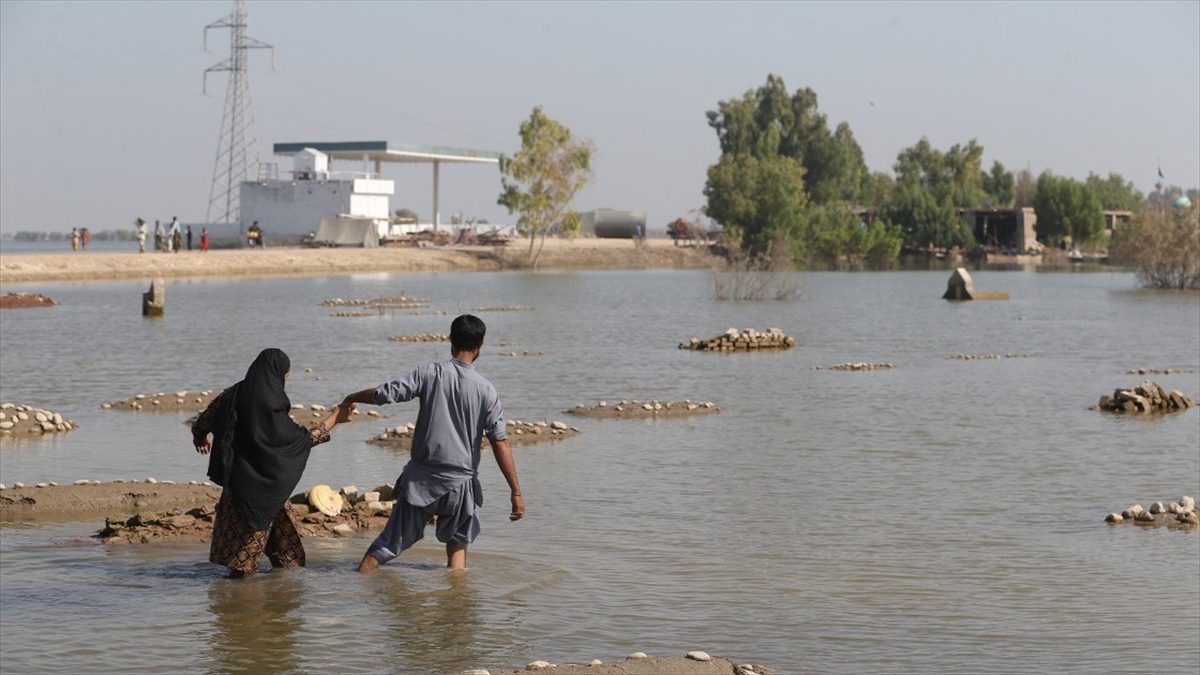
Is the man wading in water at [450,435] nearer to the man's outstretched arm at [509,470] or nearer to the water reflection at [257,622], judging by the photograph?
the man's outstretched arm at [509,470]

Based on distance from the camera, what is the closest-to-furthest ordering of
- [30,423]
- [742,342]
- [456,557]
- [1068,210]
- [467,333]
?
1. [467,333]
2. [456,557]
3. [30,423]
4. [742,342]
5. [1068,210]

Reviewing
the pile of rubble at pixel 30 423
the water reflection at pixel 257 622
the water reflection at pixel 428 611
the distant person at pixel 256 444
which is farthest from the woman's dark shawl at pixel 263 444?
the pile of rubble at pixel 30 423

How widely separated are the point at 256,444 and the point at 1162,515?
7.62 metres

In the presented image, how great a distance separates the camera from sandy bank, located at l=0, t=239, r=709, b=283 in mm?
65750

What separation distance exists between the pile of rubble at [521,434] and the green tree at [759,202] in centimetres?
7898

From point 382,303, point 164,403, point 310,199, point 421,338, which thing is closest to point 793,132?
point 310,199

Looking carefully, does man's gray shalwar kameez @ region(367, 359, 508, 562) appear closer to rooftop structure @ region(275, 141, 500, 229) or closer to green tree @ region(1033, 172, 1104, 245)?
rooftop structure @ region(275, 141, 500, 229)

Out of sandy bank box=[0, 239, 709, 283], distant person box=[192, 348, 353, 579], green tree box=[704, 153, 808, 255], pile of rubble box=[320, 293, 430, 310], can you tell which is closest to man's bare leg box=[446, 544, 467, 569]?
distant person box=[192, 348, 353, 579]

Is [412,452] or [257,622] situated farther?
[412,452]

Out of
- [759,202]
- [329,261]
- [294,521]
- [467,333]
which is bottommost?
[294,521]

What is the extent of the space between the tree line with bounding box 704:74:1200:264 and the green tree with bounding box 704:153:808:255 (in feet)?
0.20

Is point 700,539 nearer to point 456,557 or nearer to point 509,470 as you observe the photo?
point 456,557

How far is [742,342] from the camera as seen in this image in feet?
110

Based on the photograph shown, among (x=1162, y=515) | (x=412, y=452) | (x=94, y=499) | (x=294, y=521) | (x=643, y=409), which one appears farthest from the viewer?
(x=643, y=409)
